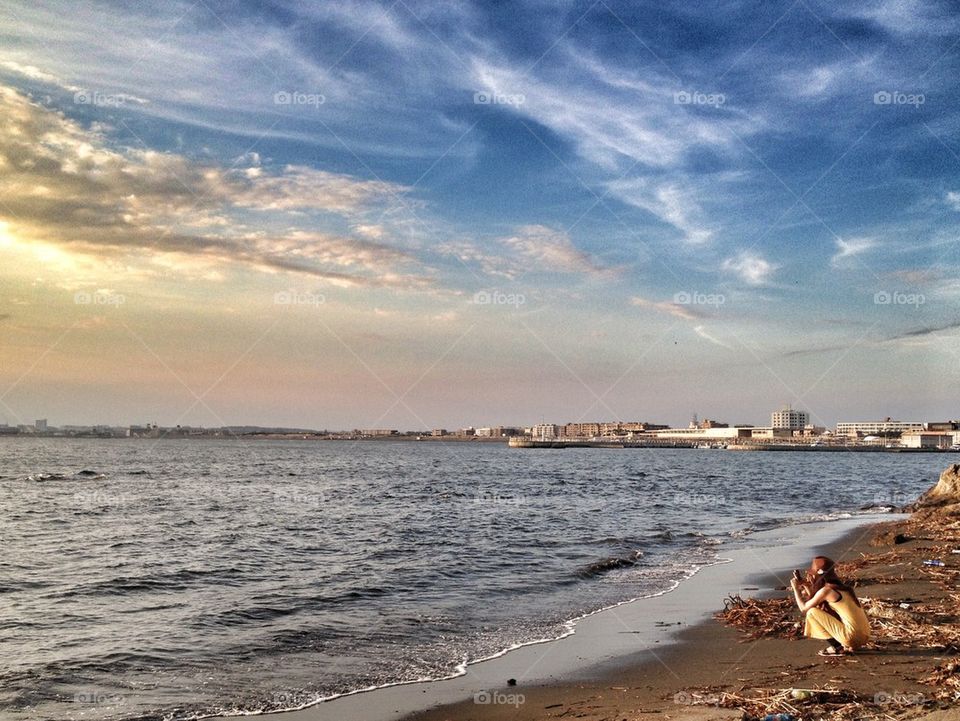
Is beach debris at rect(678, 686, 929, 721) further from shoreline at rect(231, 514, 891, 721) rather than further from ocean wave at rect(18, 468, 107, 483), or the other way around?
ocean wave at rect(18, 468, 107, 483)

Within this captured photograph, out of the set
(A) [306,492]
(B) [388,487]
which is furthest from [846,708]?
(B) [388,487]

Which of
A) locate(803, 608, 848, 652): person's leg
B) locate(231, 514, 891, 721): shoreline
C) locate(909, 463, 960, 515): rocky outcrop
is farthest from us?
locate(909, 463, 960, 515): rocky outcrop

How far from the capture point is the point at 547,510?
37656 millimetres

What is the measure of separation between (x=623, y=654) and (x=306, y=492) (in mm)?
41931

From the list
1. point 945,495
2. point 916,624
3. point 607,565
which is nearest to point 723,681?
point 916,624

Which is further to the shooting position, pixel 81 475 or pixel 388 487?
pixel 81 475

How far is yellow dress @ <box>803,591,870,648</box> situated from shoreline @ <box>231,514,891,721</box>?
202 cm

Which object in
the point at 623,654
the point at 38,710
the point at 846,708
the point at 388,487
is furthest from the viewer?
the point at 388,487

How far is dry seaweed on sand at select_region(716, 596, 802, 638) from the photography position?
37.6 ft

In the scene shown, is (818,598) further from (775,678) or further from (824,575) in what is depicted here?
(775,678)

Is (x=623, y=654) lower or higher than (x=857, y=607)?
lower

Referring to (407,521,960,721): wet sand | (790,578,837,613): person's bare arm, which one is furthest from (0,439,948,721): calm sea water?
(790,578,837,613): person's bare arm

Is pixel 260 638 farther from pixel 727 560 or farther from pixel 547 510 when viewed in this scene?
pixel 547 510

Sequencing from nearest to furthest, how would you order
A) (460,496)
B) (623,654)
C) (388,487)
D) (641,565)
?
(623,654), (641,565), (460,496), (388,487)
